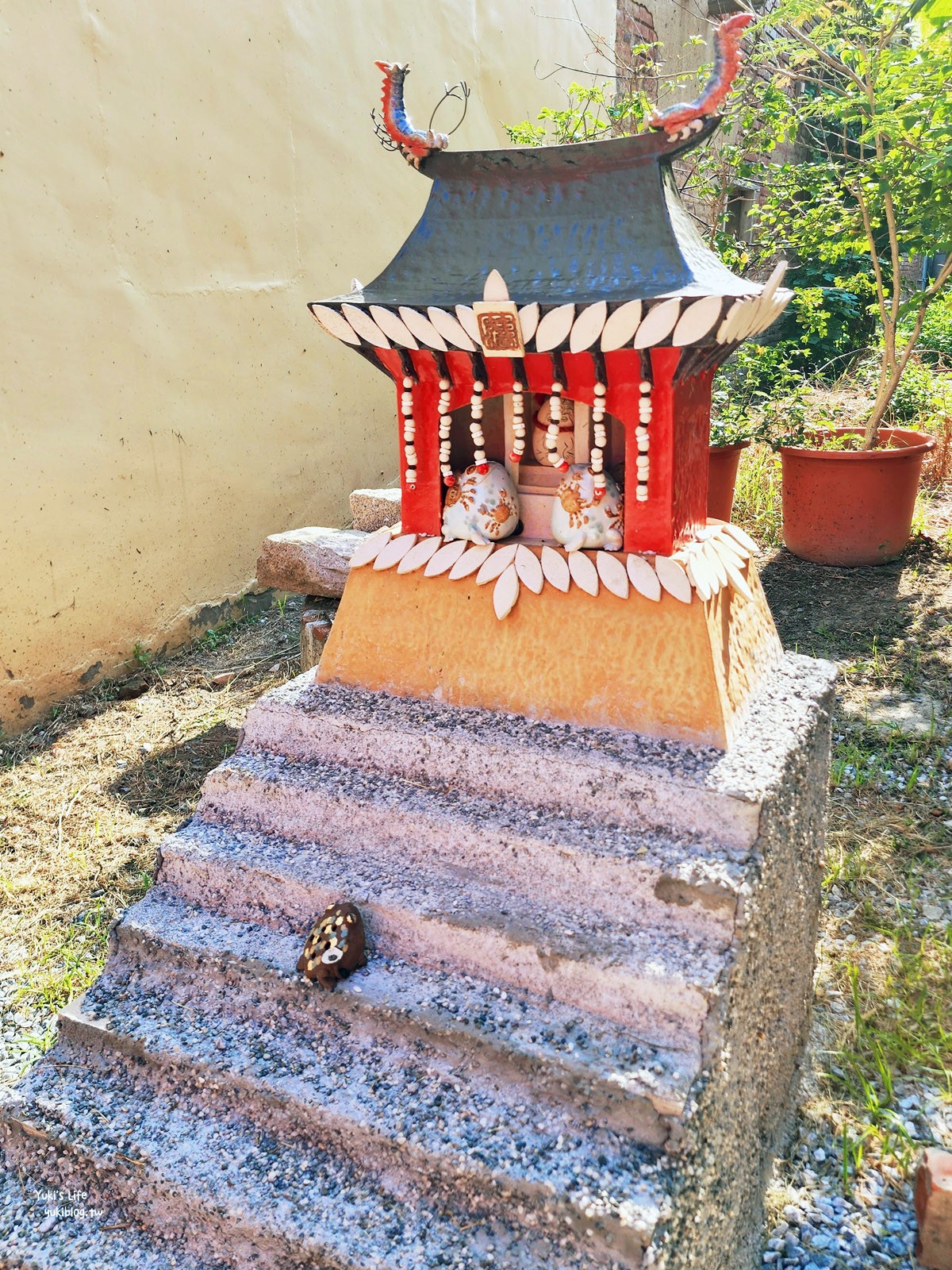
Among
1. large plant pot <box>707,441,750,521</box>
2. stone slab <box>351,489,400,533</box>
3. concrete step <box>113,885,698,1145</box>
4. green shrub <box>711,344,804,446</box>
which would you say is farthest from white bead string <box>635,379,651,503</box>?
green shrub <box>711,344,804,446</box>

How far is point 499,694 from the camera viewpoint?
1.82 meters

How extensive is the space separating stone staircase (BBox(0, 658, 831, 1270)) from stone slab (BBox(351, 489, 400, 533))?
2096 mm

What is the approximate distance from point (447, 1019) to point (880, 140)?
4175 mm

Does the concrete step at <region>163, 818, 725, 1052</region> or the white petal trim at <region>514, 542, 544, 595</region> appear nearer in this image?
the concrete step at <region>163, 818, 725, 1052</region>

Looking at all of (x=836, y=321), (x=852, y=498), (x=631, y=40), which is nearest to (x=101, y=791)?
(x=852, y=498)

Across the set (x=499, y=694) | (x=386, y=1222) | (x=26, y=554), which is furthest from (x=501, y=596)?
(x=26, y=554)

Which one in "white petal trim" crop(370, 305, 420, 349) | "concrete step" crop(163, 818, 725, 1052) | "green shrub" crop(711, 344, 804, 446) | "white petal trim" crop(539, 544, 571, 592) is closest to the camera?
"concrete step" crop(163, 818, 725, 1052)

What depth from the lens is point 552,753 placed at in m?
1.67

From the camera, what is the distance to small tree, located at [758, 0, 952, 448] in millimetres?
3633

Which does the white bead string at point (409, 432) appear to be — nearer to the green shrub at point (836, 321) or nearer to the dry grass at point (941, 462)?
the dry grass at point (941, 462)

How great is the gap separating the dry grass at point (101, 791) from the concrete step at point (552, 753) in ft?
2.96

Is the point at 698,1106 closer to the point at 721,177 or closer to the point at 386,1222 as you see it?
the point at 386,1222

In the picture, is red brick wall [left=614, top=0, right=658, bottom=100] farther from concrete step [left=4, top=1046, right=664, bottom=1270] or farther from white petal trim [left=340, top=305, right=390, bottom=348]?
concrete step [left=4, top=1046, right=664, bottom=1270]

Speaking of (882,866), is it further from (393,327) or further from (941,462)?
(941,462)
